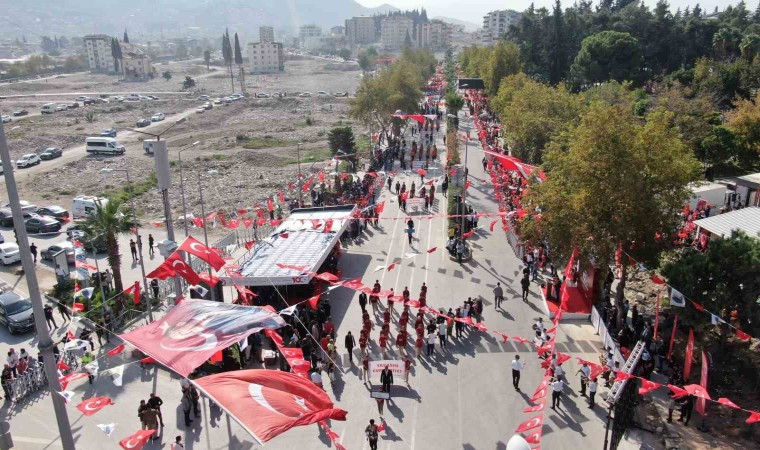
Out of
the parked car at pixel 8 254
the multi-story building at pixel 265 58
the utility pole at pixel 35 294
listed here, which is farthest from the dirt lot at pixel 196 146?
the multi-story building at pixel 265 58

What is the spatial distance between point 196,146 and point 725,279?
198 ft

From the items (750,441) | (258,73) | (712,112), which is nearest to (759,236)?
(750,441)

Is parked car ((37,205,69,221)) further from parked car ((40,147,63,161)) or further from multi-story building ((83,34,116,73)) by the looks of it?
multi-story building ((83,34,116,73))

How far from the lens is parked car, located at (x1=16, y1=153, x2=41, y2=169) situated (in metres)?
55.4

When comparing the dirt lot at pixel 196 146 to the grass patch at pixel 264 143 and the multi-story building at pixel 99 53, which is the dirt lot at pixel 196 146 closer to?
the grass patch at pixel 264 143

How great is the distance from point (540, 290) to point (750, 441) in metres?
10.4

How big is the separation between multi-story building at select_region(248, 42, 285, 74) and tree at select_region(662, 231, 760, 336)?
18658 cm

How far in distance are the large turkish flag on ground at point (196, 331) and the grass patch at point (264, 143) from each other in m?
53.8

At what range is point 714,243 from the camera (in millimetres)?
17312

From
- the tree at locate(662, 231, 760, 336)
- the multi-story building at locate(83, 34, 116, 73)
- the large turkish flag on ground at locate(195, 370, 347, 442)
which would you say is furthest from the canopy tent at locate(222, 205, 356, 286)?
the multi-story building at locate(83, 34, 116, 73)

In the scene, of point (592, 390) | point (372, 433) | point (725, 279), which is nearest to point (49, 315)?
point (372, 433)

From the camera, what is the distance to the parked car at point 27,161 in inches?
2183

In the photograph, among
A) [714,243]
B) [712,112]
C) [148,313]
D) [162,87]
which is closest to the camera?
[714,243]

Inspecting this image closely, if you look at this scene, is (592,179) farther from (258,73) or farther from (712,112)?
(258,73)
